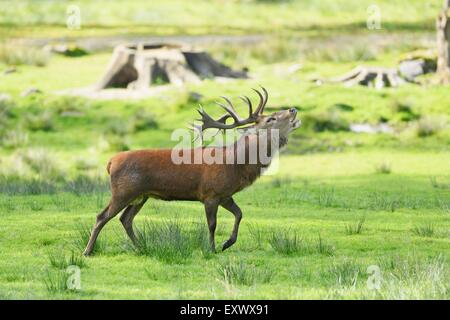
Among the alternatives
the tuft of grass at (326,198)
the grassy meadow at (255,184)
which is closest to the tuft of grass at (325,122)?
the grassy meadow at (255,184)

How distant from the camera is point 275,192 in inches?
798

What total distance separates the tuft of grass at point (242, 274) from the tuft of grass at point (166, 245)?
→ 79 centimetres

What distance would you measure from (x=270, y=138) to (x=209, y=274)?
2450mm

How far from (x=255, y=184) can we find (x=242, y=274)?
966 centimetres

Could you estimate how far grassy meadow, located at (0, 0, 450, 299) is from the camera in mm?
12219

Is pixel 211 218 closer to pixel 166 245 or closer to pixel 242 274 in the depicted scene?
pixel 166 245

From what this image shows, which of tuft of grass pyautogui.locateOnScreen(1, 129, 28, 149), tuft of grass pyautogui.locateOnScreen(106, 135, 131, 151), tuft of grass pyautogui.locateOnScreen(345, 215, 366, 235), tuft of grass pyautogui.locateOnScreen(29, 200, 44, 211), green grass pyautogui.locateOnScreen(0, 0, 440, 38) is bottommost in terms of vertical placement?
green grass pyautogui.locateOnScreen(0, 0, 440, 38)

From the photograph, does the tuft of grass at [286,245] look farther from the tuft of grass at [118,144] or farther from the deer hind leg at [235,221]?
the tuft of grass at [118,144]

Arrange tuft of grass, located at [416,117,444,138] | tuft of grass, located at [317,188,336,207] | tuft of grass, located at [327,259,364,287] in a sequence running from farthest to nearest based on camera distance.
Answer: tuft of grass, located at [416,117,444,138] → tuft of grass, located at [317,188,336,207] → tuft of grass, located at [327,259,364,287]

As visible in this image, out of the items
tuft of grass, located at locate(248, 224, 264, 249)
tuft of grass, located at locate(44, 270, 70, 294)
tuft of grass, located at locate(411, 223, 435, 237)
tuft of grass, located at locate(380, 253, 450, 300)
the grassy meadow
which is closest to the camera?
tuft of grass, located at locate(380, 253, 450, 300)

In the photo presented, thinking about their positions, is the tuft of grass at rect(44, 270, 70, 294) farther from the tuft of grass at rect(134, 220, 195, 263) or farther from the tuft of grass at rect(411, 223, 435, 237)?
the tuft of grass at rect(411, 223, 435, 237)

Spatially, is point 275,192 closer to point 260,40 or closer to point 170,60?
point 170,60

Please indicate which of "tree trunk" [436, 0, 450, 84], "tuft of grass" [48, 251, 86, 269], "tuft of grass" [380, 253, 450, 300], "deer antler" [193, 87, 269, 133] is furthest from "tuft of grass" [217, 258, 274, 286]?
"tree trunk" [436, 0, 450, 84]

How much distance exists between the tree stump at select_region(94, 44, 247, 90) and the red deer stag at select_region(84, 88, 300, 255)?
17.3m
